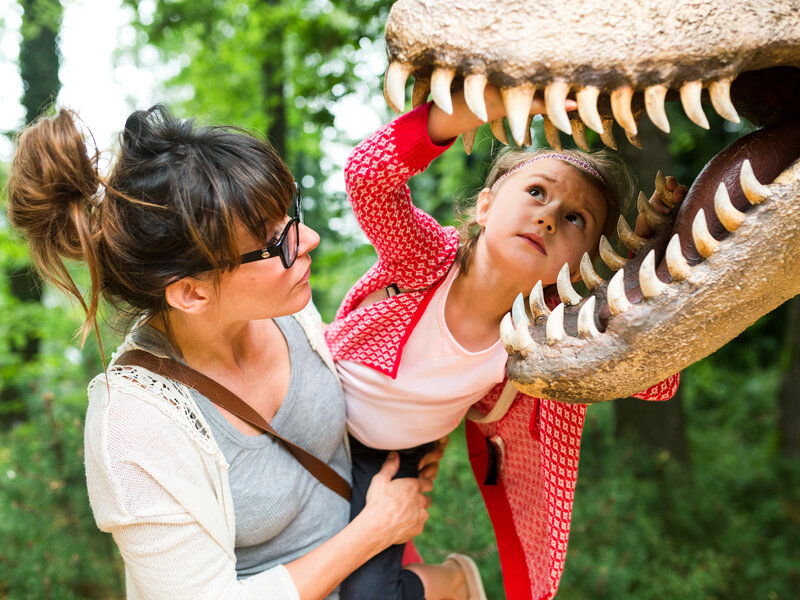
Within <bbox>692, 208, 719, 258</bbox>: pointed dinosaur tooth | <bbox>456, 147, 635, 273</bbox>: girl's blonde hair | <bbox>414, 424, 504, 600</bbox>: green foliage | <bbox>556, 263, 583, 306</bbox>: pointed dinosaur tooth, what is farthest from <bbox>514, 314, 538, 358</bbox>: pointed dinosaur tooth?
<bbox>414, 424, 504, 600</bbox>: green foliage

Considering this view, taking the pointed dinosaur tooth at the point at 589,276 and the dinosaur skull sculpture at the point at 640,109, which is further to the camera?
the pointed dinosaur tooth at the point at 589,276

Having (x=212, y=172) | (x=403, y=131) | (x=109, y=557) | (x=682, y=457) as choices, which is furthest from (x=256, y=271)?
(x=682, y=457)

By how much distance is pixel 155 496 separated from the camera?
1449 mm

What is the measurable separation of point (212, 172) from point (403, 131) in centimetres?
45

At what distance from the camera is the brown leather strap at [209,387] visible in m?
1.55

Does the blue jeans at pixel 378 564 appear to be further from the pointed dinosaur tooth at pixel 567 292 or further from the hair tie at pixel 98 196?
the hair tie at pixel 98 196

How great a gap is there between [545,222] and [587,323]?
46 centimetres

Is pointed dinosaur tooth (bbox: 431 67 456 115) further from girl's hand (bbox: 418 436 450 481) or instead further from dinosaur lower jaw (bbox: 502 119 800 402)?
girl's hand (bbox: 418 436 450 481)

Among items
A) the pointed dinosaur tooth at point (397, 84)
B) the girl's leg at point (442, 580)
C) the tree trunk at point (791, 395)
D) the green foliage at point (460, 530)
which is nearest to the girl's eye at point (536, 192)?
the pointed dinosaur tooth at point (397, 84)

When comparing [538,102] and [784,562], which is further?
[784,562]

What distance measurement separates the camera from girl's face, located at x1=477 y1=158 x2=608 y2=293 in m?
1.62

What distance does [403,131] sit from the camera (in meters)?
1.34

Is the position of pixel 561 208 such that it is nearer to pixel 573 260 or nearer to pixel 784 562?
pixel 573 260

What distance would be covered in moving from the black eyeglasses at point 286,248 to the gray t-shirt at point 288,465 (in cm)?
35
